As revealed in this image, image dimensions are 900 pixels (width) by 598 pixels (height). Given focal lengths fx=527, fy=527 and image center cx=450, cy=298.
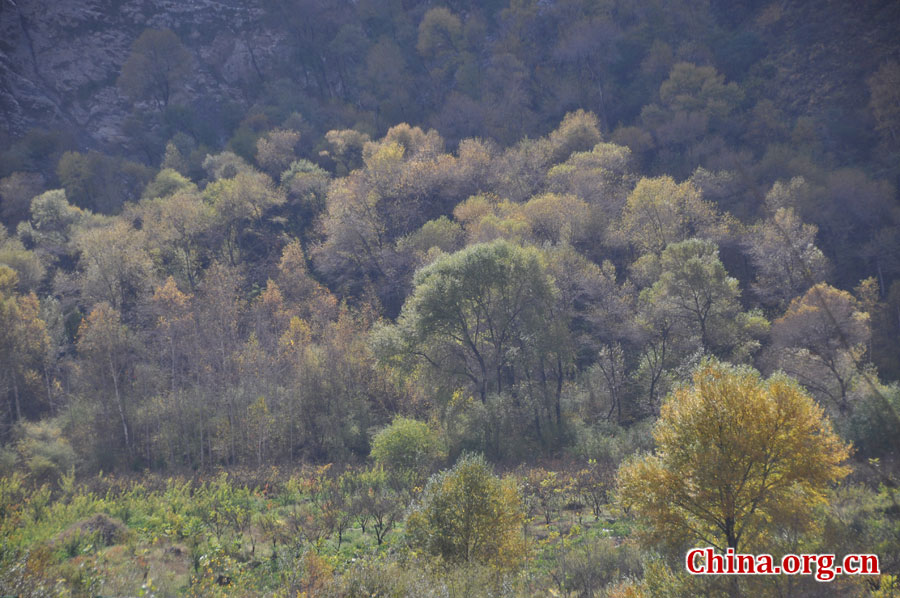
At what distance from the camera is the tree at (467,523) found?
12438mm

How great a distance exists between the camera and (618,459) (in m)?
22.8

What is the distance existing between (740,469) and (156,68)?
86.0 metres

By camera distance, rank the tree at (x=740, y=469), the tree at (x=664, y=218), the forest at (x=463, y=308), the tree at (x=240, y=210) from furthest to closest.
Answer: the tree at (x=240, y=210), the tree at (x=664, y=218), the forest at (x=463, y=308), the tree at (x=740, y=469)

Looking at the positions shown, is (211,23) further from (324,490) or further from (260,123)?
(324,490)

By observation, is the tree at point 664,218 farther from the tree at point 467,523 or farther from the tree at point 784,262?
the tree at point 467,523

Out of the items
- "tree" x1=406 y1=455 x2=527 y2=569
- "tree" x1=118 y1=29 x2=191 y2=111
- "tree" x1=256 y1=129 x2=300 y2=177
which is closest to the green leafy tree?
"tree" x1=406 y1=455 x2=527 y2=569

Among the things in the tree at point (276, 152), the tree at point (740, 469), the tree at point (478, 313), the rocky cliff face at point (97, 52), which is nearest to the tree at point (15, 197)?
the rocky cliff face at point (97, 52)

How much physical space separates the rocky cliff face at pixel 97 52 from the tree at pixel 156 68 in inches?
75.8

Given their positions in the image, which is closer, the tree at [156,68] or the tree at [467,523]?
the tree at [467,523]

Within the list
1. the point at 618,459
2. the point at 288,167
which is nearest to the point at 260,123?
the point at 288,167

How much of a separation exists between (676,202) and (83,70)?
256ft

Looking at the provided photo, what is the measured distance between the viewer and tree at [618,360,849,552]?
42.0 feet

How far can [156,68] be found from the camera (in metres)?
73.9

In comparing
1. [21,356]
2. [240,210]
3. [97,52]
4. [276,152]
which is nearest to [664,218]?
[240,210]
